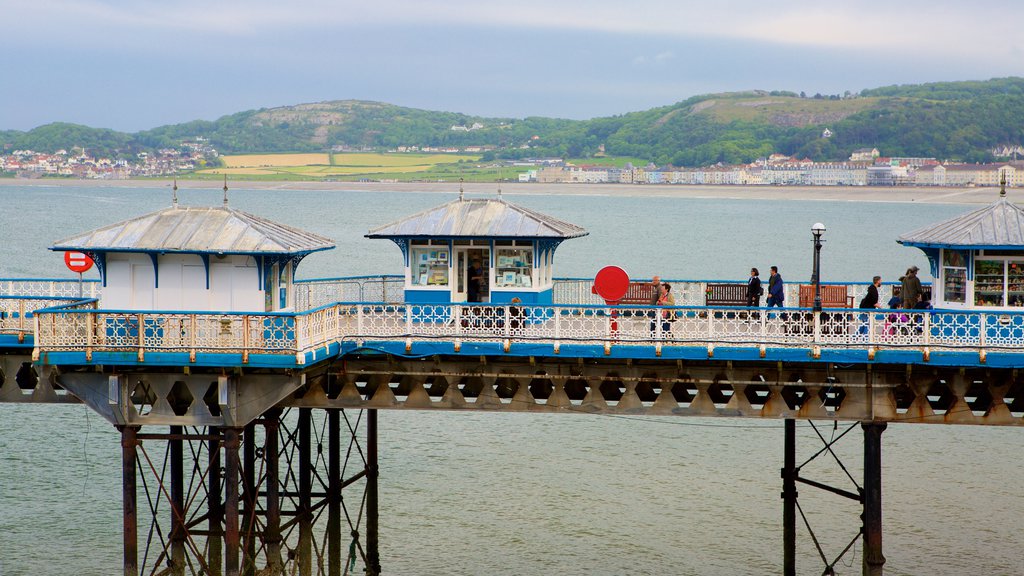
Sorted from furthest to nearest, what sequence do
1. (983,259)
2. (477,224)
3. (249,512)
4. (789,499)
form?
(789,499), (249,512), (477,224), (983,259)

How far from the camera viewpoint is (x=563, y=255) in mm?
124500

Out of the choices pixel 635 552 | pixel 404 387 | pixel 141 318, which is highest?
Result: pixel 141 318

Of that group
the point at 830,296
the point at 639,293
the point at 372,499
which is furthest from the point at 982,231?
the point at 372,499

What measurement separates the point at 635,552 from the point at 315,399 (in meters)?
12.2

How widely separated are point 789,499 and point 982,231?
29.1ft

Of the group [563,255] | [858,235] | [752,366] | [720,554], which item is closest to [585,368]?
[752,366]

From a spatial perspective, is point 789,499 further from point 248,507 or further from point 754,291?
point 248,507

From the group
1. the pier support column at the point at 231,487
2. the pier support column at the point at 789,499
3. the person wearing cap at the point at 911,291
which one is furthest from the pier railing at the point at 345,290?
the person wearing cap at the point at 911,291

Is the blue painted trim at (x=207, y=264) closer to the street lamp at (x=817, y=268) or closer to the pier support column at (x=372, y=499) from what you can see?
the pier support column at (x=372, y=499)

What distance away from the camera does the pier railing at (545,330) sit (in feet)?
83.9

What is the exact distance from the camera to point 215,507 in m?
30.4

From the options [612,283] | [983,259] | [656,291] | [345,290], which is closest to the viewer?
[983,259]

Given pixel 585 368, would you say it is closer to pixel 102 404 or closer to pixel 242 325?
pixel 242 325

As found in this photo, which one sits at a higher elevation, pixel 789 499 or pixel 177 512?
pixel 177 512
